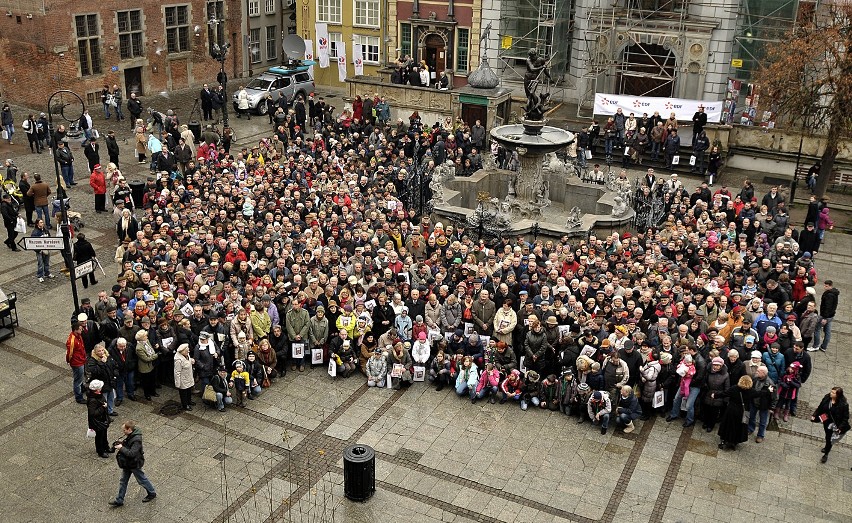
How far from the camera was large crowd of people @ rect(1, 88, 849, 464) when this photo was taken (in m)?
15.9

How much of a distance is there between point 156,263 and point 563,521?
35.6ft

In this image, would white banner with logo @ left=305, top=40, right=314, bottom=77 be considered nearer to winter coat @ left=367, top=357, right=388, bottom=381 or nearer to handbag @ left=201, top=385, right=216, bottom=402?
winter coat @ left=367, top=357, right=388, bottom=381

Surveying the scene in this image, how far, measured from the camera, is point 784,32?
1271 inches

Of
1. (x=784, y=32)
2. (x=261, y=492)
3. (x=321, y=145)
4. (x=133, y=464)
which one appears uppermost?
(x=784, y=32)

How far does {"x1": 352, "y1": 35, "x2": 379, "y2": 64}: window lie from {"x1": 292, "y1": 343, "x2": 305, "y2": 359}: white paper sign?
A: 1191 inches

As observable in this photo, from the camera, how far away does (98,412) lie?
46.9 feet

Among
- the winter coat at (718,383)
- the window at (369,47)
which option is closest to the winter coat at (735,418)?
the winter coat at (718,383)

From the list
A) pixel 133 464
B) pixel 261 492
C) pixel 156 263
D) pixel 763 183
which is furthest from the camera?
pixel 763 183

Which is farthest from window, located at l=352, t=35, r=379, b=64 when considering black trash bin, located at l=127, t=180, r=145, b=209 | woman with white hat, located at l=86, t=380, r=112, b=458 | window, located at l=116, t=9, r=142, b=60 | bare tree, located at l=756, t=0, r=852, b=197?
woman with white hat, located at l=86, t=380, r=112, b=458

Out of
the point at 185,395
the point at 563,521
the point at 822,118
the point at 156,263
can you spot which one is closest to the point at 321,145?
the point at 156,263

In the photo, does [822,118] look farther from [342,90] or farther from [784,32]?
[342,90]

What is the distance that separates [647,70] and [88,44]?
81.6ft

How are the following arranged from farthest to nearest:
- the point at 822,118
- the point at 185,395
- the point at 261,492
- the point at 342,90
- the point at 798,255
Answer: the point at 342,90 → the point at 822,118 → the point at 798,255 → the point at 185,395 → the point at 261,492

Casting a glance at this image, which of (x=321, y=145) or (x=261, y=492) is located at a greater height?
(x=321, y=145)
